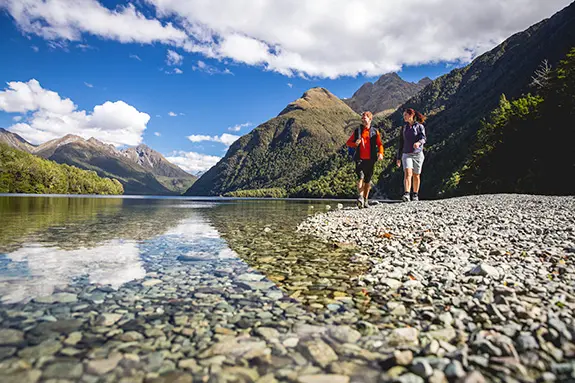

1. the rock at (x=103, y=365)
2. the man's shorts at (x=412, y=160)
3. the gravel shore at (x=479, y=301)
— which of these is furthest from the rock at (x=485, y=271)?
the man's shorts at (x=412, y=160)

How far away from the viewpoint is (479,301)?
502 centimetres

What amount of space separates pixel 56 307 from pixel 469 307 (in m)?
6.19

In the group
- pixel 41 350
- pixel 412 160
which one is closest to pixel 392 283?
pixel 41 350

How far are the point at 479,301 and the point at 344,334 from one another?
2.23m

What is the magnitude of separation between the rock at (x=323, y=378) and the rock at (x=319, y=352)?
22cm

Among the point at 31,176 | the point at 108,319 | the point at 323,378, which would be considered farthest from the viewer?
the point at 31,176

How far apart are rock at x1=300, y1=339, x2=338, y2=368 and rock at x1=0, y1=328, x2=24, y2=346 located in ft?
10.9

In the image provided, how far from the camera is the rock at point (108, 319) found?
4594 millimetres

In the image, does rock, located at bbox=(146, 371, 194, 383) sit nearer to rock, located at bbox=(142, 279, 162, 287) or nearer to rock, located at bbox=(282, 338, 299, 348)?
rock, located at bbox=(282, 338, 299, 348)

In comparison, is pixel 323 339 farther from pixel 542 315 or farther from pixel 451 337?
pixel 542 315

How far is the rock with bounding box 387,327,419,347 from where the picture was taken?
404 cm

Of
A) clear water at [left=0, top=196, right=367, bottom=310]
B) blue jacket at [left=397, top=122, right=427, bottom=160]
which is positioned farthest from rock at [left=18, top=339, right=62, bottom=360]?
blue jacket at [left=397, top=122, right=427, bottom=160]

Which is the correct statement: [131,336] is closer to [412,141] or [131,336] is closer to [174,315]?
[174,315]

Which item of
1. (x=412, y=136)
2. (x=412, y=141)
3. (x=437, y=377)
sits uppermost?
(x=412, y=136)
